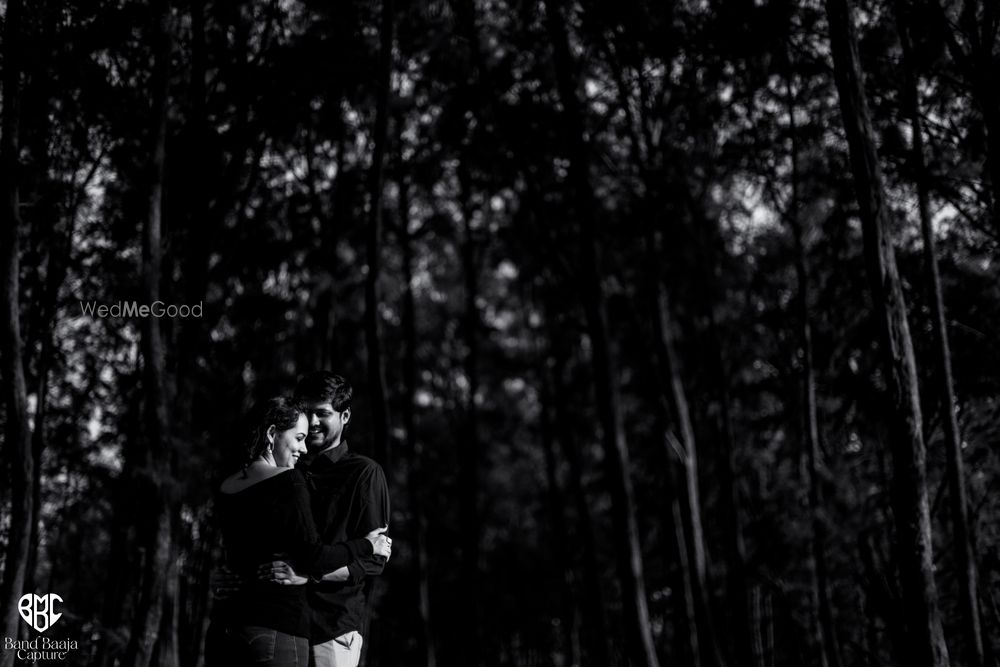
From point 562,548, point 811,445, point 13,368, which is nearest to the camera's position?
point 13,368

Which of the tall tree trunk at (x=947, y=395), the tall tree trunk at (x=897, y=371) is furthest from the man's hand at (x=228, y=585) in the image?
the tall tree trunk at (x=947, y=395)

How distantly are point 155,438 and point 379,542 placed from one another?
6.87 m

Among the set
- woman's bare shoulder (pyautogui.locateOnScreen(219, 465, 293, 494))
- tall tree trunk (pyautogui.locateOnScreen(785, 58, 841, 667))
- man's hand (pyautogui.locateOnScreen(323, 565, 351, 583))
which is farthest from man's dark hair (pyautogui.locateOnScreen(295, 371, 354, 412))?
tall tree trunk (pyautogui.locateOnScreen(785, 58, 841, 667))

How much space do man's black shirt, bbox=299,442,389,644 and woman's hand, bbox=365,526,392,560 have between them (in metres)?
0.03

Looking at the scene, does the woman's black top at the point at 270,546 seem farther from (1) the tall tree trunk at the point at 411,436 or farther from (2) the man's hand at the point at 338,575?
(1) the tall tree trunk at the point at 411,436

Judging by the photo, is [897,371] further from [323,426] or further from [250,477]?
[250,477]

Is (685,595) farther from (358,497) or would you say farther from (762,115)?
(358,497)

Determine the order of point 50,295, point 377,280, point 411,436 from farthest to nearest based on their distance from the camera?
point 411,436 → point 50,295 → point 377,280

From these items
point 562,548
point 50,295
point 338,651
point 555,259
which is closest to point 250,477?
point 338,651

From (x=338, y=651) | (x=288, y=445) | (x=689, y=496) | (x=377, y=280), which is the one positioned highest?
(x=377, y=280)

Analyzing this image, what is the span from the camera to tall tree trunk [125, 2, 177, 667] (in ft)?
32.1

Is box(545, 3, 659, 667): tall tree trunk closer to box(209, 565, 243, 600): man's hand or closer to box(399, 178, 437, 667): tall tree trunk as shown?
box(399, 178, 437, 667): tall tree trunk

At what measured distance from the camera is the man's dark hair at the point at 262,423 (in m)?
4.23

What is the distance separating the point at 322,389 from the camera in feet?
15.5
